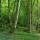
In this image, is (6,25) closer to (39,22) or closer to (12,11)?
(12,11)

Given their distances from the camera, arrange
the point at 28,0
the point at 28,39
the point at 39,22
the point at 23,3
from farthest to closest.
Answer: the point at 39,22
the point at 23,3
the point at 28,0
the point at 28,39

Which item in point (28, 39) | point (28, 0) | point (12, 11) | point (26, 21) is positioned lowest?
point (28, 39)

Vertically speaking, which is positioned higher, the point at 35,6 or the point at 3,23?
the point at 35,6

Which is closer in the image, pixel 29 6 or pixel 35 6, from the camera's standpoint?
pixel 29 6

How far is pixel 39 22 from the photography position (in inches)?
225

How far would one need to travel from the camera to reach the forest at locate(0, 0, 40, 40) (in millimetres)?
5059

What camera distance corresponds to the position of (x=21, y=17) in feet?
19.0

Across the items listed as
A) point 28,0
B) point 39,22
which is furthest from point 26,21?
point 28,0

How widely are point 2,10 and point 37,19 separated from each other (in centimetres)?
158

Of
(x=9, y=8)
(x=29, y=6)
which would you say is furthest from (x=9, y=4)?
(x=29, y=6)

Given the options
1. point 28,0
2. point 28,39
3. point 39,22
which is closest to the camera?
point 28,39

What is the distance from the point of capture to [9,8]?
550 cm

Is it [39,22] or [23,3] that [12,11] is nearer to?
[23,3]

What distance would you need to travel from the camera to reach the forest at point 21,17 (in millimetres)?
5059
